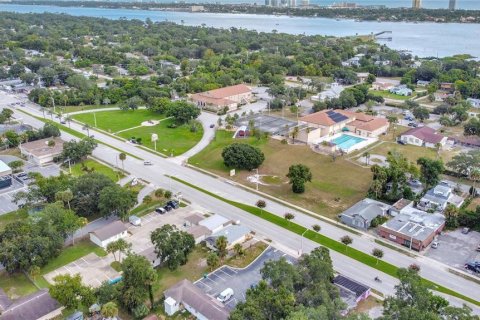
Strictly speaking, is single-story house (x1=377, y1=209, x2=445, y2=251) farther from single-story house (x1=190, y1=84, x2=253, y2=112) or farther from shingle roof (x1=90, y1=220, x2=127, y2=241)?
single-story house (x1=190, y1=84, x2=253, y2=112)

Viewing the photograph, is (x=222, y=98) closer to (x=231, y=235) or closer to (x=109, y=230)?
(x=231, y=235)

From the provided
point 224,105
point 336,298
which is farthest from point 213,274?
point 224,105

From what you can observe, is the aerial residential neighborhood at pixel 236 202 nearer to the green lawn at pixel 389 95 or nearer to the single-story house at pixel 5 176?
the single-story house at pixel 5 176

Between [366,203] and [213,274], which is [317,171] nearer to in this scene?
[366,203]

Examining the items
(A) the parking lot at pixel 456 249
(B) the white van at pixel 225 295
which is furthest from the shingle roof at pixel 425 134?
(B) the white van at pixel 225 295

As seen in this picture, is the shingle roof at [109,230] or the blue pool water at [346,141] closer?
the shingle roof at [109,230]

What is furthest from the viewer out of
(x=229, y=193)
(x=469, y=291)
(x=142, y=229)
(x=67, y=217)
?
(x=229, y=193)

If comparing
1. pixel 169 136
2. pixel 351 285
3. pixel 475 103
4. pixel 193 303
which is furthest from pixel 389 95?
pixel 193 303
